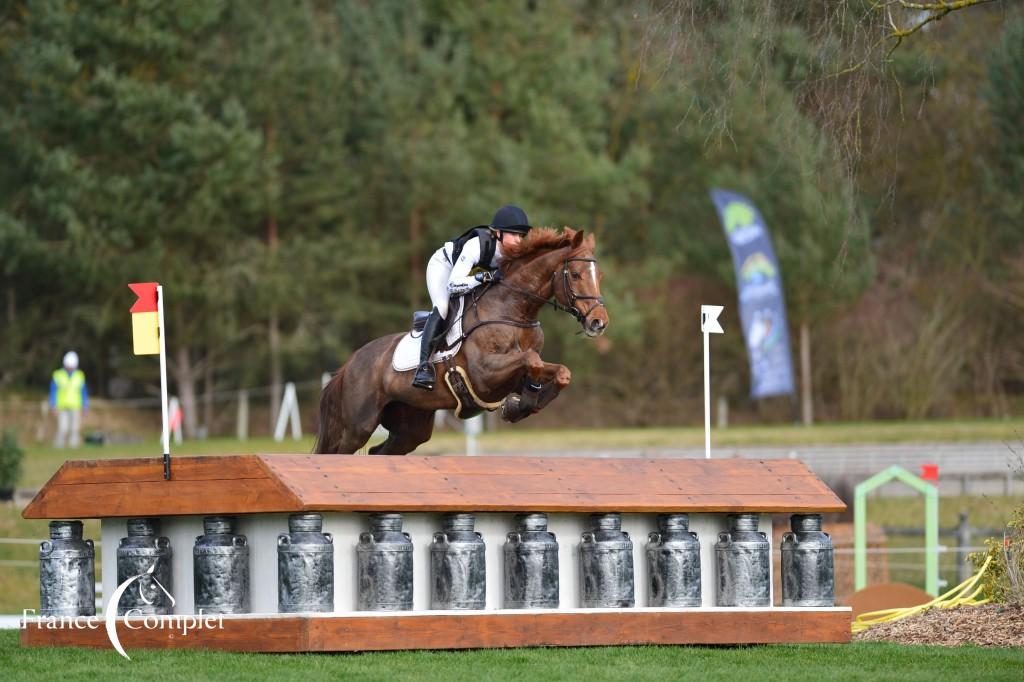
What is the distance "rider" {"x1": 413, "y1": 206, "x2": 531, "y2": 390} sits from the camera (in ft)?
31.6

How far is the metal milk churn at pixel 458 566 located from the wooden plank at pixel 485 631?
13cm

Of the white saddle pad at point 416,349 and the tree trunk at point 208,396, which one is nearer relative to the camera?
the white saddle pad at point 416,349

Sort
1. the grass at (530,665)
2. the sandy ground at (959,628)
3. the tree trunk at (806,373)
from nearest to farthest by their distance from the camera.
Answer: the grass at (530,665) < the sandy ground at (959,628) < the tree trunk at (806,373)

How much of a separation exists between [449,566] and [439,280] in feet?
7.51

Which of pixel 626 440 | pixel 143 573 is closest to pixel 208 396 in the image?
pixel 626 440

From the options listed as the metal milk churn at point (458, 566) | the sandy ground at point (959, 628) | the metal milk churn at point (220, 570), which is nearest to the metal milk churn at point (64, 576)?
the metal milk churn at point (220, 570)

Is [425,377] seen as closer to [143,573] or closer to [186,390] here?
[143,573]

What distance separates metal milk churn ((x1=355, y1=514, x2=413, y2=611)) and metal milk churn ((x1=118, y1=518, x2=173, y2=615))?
1.03m

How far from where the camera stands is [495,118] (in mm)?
36875

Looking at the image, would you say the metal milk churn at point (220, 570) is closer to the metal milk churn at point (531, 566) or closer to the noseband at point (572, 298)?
the metal milk churn at point (531, 566)

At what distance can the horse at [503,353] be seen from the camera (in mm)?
9227

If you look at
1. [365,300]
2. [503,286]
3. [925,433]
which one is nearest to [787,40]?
[503,286]

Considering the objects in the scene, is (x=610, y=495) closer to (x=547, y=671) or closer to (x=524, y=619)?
(x=524, y=619)

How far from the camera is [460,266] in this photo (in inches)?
381
